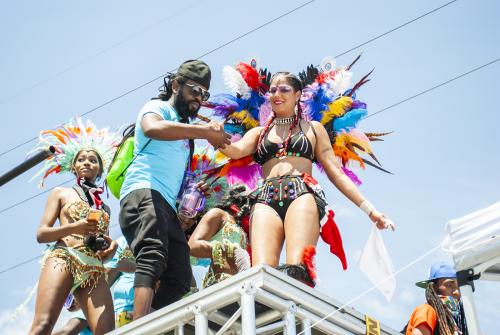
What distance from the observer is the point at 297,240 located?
5336 mm

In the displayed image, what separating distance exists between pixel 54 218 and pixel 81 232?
0.26 meters

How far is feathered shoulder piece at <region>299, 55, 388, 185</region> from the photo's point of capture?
653cm

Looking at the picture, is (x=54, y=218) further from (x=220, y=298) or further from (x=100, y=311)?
(x=220, y=298)

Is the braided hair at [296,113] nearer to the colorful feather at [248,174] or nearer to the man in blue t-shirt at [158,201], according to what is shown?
the man in blue t-shirt at [158,201]

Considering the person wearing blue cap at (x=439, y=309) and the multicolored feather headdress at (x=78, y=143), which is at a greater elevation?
the multicolored feather headdress at (x=78, y=143)

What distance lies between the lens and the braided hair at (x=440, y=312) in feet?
18.6

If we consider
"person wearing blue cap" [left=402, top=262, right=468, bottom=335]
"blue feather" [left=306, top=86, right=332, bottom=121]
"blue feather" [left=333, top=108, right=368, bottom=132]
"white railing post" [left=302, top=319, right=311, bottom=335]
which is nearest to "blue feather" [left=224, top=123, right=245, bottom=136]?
"blue feather" [left=306, top=86, right=332, bottom=121]

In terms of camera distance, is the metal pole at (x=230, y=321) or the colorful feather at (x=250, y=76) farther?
the colorful feather at (x=250, y=76)

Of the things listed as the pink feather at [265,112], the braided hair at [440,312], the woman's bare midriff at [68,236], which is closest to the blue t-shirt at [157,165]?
the woman's bare midriff at [68,236]

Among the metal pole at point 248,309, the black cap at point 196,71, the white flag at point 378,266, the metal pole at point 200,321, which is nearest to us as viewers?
the metal pole at point 248,309

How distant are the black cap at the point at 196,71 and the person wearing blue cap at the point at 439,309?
5.94 ft

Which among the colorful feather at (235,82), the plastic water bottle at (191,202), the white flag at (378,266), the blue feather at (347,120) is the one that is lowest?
the white flag at (378,266)

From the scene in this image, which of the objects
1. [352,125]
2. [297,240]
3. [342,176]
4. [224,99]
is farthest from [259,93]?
[297,240]

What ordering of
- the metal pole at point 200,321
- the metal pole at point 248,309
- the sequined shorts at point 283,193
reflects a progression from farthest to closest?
the sequined shorts at point 283,193 → the metal pole at point 200,321 → the metal pole at point 248,309
